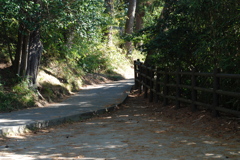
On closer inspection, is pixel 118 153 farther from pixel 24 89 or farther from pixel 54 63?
pixel 54 63

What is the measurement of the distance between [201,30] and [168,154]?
6.78m

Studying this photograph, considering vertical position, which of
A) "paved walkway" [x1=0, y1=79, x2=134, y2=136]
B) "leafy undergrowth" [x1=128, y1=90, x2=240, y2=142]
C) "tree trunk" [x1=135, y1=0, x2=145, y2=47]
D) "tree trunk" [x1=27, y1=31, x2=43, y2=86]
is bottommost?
"leafy undergrowth" [x1=128, y1=90, x2=240, y2=142]

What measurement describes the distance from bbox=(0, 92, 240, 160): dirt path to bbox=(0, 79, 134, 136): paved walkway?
0.38 meters

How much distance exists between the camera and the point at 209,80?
11.5 m

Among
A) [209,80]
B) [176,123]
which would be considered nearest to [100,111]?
[176,123]

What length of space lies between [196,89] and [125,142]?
13.1ft

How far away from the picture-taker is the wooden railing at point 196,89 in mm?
9390

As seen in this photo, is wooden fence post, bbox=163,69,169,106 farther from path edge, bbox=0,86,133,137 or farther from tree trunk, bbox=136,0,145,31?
tree trunk, bbox=136,0,145,31

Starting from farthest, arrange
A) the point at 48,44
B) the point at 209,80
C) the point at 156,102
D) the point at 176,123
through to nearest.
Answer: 1. the point at 48,44
2. the point at 156,102
3. the point at 209,80
4. the point at 176,123

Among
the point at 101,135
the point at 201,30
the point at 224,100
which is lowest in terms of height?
the point at 101,135

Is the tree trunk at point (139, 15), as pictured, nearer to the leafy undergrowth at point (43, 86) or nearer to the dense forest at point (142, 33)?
the leafy undergrowth at point (43, 86)

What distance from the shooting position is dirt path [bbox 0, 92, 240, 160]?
6512 mm

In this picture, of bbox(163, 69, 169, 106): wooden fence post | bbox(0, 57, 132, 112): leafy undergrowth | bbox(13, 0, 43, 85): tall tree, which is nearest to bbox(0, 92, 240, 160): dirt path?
bbox(163, 69, 169, 106): wooden fence post

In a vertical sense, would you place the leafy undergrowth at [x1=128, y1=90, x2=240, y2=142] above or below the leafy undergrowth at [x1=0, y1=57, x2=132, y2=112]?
below
